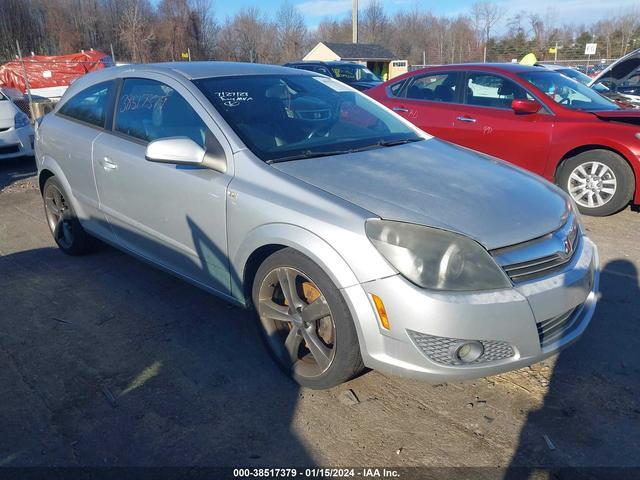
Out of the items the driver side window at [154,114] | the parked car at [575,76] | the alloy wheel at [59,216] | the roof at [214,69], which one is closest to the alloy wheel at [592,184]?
the parked car at [575,76]

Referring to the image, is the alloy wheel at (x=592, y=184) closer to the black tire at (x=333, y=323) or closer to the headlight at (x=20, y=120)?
the black tire at (x=333, y=323)

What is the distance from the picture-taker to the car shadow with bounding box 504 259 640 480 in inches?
89.5

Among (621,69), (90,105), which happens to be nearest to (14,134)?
(90,105)

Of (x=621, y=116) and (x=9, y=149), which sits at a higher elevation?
(x=621, y=116)

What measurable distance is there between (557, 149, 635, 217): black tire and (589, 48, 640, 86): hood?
319 cm

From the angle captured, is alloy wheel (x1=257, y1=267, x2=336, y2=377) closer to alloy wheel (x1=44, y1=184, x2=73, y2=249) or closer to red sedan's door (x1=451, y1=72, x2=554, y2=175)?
alloy wheel (x1=44, y1=184, x2=73, y2=249)

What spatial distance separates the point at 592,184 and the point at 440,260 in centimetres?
423

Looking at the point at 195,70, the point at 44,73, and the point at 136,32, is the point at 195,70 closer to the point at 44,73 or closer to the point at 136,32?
the point at 44,73

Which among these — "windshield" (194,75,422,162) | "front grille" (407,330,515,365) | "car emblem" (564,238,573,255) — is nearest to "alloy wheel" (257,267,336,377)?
"front grille" (407,330,515,365)

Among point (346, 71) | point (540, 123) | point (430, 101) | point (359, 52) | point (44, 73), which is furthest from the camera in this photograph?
point (359, 52)

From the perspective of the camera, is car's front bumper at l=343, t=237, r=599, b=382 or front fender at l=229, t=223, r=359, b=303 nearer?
car's front bumper at l=343, t=237, r=599, b=382

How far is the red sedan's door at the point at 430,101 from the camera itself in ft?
21.3

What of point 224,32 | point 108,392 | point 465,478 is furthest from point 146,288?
point 224,32

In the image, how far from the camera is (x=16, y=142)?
28.2 ft
